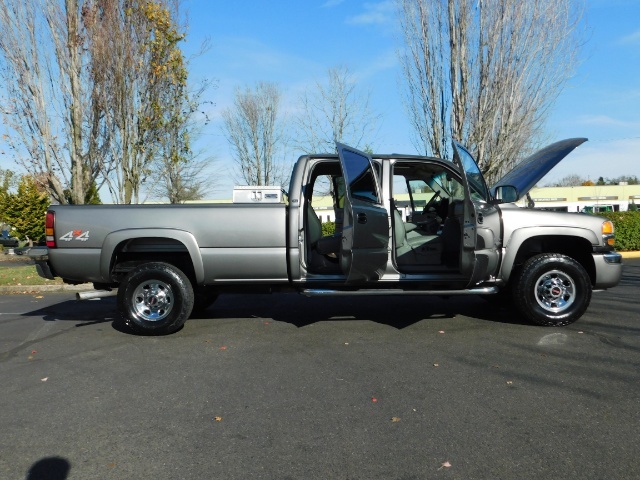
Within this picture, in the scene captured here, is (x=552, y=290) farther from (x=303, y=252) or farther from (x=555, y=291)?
(x=303, y=252)

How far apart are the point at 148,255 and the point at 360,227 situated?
2708mm

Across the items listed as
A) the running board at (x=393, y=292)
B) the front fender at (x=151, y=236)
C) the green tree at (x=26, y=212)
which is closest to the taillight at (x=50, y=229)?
the front fender at (x=151, y=236)

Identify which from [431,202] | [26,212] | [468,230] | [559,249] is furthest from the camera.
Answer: [26,212]

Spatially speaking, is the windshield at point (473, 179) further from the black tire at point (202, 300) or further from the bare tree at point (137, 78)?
the bare tree at point (137, 78)

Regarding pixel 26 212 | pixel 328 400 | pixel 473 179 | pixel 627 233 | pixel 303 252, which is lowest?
pixel 328 400

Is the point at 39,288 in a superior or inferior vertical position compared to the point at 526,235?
inferior

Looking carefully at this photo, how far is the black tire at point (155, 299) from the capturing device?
20.2 feet

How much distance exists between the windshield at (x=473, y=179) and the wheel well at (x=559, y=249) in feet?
2.59

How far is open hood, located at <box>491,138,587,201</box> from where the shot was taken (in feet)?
20.8

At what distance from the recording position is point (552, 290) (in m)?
6.21

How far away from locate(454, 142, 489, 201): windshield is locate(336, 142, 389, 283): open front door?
3.44ft

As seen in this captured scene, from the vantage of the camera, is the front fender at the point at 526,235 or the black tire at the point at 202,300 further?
the black tire at the point at 202,300

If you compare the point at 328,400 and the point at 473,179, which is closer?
the point at 328,400

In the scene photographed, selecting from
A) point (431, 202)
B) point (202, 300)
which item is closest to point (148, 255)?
point (202, 300)
